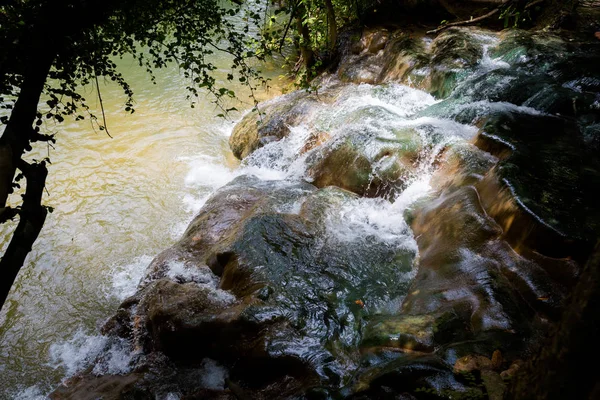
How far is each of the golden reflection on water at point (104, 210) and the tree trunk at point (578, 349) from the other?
18.1 ft

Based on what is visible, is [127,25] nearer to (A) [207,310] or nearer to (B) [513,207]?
(A) [207,310]

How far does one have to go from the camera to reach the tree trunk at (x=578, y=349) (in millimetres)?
1121

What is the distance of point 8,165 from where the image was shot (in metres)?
2.03

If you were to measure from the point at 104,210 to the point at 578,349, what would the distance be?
28.2 feet

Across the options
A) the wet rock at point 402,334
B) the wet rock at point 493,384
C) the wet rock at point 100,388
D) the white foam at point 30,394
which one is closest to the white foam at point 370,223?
the wet rock at point 402,334

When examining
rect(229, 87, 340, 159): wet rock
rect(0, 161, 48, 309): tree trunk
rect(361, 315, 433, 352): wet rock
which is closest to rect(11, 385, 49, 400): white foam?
rect(0, 161, 48, 309): tree trunk

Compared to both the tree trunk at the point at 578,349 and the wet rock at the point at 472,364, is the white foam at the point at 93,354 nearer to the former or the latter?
the wet rock at the point at 472,364

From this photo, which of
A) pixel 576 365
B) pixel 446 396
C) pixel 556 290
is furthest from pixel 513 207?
pixel 576 365

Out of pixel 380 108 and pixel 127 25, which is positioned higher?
pixel 127 25

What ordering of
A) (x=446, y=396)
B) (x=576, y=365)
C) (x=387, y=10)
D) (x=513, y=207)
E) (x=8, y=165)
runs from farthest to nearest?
(x=387, y=10) → (x=513, y=207) → (x=446, y=396) → (x=8, y=165) → (x=576, y=365)

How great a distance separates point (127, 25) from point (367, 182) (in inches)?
171

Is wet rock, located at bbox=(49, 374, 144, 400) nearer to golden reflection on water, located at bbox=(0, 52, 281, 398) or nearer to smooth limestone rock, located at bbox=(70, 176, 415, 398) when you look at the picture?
smooth limestone rock, located at bbox=(70, 176, 415, 398)

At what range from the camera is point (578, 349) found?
3.76ft

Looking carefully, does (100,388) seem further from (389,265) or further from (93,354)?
(389,265)
